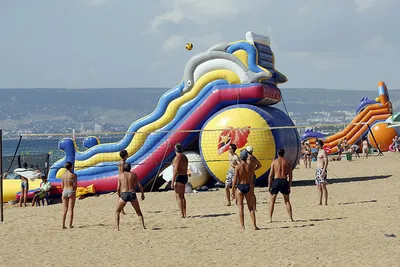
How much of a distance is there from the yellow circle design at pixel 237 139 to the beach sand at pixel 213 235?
57.1 inches

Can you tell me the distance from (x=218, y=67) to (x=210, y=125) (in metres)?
1.64

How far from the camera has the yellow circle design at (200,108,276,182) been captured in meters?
17.2

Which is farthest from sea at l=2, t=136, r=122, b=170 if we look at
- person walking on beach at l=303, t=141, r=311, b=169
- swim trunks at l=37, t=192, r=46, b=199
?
person walking on beach at l=303, t=141, r=311, b=169

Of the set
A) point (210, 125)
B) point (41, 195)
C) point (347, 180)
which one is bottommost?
point (41, 195)

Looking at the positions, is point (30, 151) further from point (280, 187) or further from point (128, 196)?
point (280, 187)

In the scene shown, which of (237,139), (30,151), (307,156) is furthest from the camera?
(30,151)

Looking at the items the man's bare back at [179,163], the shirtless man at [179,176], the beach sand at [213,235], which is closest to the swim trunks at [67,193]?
the beach sand at [213,235]

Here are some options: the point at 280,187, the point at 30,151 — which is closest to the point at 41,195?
the point at 280,187

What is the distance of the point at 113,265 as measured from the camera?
9312 mm

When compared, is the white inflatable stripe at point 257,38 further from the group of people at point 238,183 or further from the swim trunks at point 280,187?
the swim trunks at point 280,187

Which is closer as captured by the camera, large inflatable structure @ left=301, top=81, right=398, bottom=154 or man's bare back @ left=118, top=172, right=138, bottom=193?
man's bare back @ left=118, top=172, right=138, bottom=193

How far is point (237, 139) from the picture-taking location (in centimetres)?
1716

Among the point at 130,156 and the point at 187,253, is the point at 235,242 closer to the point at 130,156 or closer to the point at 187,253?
the point at 187,253

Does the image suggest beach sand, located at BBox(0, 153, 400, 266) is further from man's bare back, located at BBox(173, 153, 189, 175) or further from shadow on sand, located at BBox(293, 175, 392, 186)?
shadow on sand, located at BBox(293, 175, 392, 186)
